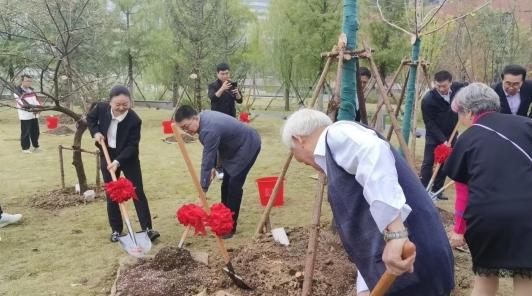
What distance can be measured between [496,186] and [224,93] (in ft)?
20.1

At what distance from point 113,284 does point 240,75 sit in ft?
49.2

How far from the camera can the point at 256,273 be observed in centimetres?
379

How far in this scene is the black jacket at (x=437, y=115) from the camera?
20.0ft

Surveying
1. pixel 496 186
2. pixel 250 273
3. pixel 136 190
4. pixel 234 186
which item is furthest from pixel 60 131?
pixel 496 186

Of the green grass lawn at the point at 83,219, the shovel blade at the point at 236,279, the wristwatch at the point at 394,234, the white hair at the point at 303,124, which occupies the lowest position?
the green grass lawn at the point at 83,219

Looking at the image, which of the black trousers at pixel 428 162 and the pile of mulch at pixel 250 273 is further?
the black trousers at pixel 428 162

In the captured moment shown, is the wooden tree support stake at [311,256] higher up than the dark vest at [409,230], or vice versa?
the dark vest at [409,230]

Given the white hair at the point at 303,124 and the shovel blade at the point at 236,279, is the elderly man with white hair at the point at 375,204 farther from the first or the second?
the shovel blade at the point at 236,279

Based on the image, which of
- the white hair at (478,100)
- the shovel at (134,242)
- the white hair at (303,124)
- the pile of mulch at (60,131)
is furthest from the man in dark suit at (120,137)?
the pile of mulch at (60,131)

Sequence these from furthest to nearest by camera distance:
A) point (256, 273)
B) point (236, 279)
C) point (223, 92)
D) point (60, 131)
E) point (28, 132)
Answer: point (60, 131) < point (28, 132) < point (223, 92) < point (256, 273) < point (236, 279)

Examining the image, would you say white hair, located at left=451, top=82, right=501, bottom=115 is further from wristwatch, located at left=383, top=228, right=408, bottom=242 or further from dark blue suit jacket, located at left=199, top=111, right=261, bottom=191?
dark blue suit jacket, located at left=199, top=111, right=261, bottom=191

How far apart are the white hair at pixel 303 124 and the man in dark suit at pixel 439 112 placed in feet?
14.3

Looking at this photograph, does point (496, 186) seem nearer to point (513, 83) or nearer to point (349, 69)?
point (349, 69)

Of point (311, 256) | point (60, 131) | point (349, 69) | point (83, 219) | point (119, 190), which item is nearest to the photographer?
point (311, 256)
